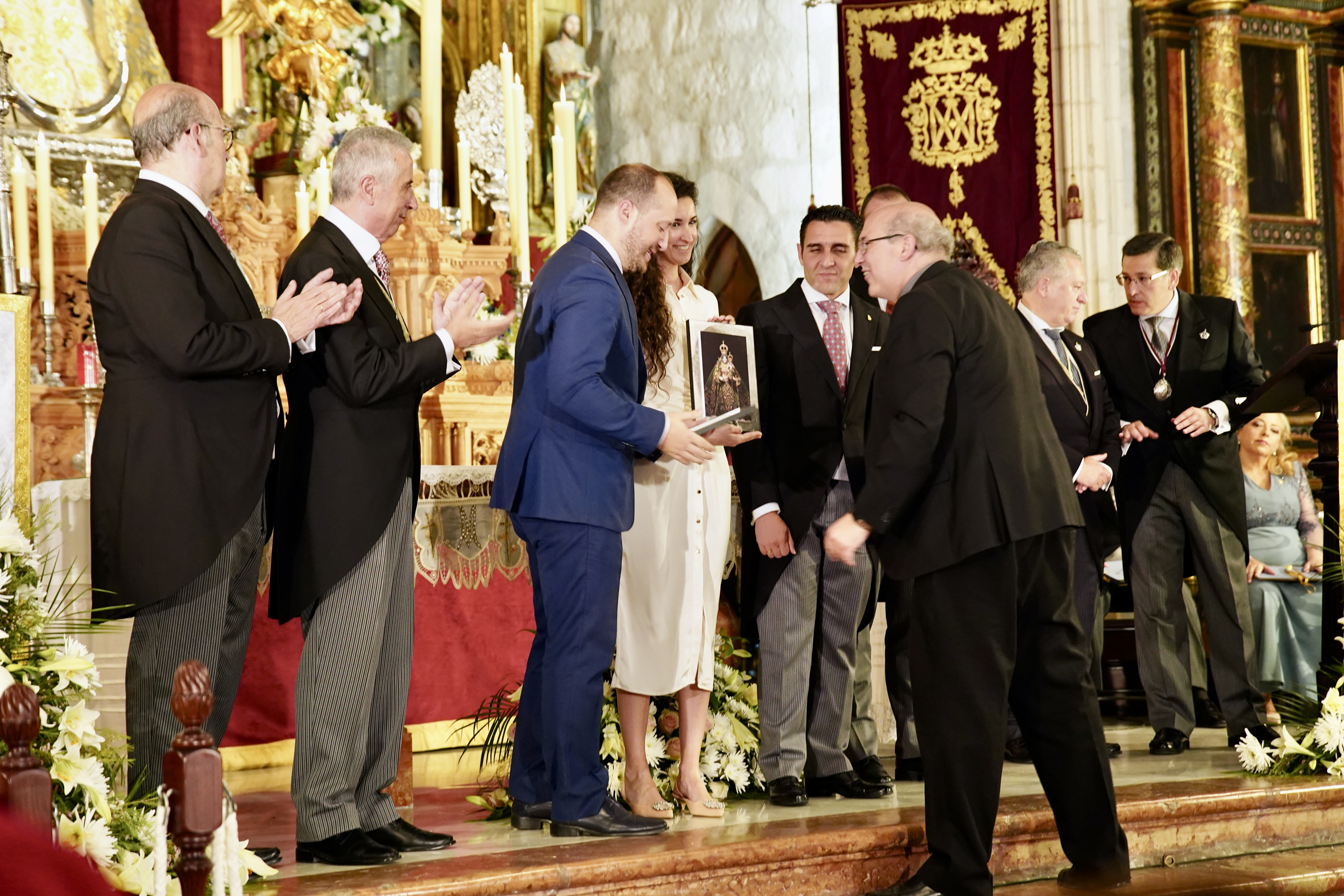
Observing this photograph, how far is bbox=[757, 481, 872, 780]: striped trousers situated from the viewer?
13.7ft

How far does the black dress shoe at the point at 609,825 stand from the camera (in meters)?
3.56

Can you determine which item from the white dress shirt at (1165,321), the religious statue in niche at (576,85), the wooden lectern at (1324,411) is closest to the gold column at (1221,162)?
the white dress shirt at (1165,321)

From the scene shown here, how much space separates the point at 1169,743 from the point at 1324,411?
1.25 m

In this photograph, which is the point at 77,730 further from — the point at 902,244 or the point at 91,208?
the point at 91,208

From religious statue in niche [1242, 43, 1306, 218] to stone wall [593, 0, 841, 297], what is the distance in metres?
2.50

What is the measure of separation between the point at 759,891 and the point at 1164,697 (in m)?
2.28

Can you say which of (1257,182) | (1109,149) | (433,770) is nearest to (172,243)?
(433,770)

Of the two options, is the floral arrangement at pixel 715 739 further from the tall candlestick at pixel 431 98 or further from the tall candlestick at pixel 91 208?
the tall candlestick at pixel 91 208

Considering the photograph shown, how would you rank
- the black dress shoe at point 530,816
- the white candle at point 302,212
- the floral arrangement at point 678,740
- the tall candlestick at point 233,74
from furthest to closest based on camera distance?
the tall candlestick at point 233,74 → the white candle at point 302,212 → the floral arrangement at point 678,740 → the black dress shoe at point 530,816

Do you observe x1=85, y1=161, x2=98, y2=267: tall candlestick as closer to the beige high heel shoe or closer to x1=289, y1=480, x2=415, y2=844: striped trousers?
x1=289, y1=480, x2=415, y2=844: striped trousers

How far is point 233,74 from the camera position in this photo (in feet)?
18.8

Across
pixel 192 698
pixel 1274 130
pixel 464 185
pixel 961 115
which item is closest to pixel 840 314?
pixel 464 185

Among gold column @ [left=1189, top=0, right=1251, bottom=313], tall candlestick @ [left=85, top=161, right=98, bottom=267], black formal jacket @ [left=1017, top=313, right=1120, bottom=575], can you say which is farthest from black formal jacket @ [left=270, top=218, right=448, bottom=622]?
gold column @ [left=1189, top=0, right=1251, bottom=313]

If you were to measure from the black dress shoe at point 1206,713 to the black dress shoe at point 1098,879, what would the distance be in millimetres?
2389
